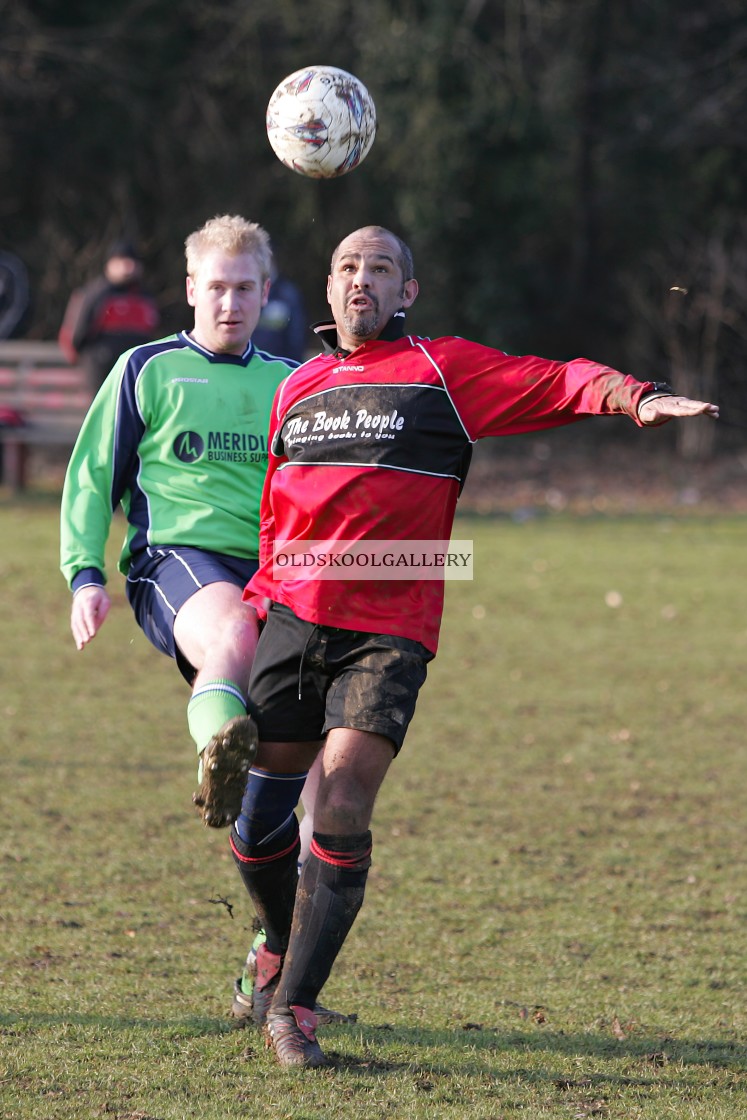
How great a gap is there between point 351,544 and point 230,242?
123cm

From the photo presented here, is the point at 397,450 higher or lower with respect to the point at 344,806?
higher

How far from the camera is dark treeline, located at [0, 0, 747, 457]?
21.4 metres

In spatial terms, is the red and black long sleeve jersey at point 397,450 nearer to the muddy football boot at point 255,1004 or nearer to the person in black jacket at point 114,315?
the muddy football boot at point 255,1004

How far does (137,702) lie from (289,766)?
4.53 meters

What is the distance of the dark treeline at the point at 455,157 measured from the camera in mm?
21438

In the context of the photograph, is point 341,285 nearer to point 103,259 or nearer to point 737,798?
point 737,798

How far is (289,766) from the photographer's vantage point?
3.95m

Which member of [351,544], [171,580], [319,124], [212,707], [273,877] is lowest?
[273,877]

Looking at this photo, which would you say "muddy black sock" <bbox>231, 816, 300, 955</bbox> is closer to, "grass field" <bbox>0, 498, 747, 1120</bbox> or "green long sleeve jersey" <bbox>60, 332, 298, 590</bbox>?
"grass field" <bbox>0, 498, 747, 1120</bbox>

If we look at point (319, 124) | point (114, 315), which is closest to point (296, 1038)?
point (319, 124)

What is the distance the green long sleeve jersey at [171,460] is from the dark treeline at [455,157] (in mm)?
17187

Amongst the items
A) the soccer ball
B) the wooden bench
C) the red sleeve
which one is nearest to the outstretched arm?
the red sleeve

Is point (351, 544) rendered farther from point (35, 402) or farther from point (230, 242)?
point (35, 402)

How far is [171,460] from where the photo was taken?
4449 mm
